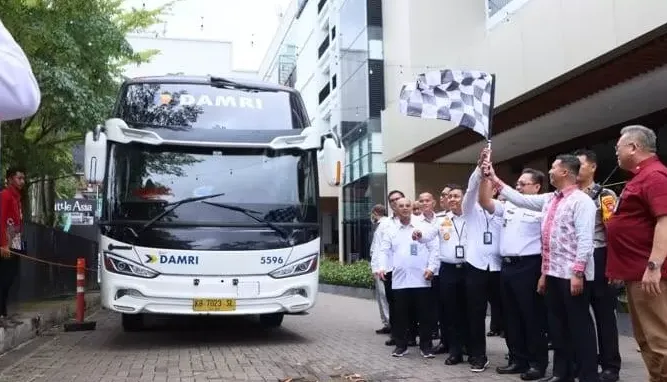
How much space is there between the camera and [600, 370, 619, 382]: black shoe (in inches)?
229

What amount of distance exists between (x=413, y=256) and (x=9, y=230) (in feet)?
17.0

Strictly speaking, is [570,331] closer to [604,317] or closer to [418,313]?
[604,317]

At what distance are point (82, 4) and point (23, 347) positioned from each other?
5.56m

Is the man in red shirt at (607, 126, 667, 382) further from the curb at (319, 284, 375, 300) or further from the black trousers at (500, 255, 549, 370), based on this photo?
the curb at (319, 284, 375, 300)

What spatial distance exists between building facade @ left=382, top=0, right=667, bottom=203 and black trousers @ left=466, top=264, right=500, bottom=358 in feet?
15.4

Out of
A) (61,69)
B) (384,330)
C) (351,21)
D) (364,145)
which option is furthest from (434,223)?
(351,21)

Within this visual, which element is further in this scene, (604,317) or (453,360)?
(453,360)

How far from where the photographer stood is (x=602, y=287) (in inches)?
236

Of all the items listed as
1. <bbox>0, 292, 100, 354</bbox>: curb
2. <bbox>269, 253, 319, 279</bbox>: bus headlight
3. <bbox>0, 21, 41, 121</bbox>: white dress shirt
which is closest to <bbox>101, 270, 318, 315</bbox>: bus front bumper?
<bbox>269, 253, 319, 279</bbox>: bus headlight

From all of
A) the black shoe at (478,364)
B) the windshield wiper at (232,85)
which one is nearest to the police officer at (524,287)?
the black shoe at (478,364)

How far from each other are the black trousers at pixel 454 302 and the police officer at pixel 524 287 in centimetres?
71

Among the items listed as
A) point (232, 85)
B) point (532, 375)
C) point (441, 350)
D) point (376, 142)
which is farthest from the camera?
point (376, 142)

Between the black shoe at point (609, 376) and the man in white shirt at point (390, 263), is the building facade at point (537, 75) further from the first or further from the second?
the black shoe at point (609, 376)

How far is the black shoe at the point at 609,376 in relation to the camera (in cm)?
581
